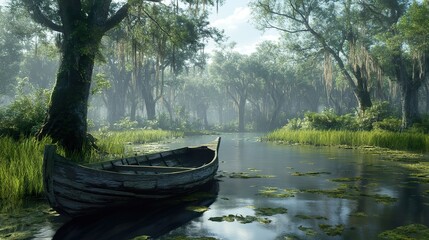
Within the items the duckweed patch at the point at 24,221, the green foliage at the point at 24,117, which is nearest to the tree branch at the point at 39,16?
the green foliage at the point at 24,117

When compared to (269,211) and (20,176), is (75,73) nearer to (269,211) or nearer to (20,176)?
(20,176)

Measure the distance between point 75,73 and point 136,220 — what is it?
949cm

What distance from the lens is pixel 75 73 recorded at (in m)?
14.5

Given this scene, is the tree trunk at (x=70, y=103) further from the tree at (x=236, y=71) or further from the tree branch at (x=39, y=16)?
the tree at (x=236, y=71)

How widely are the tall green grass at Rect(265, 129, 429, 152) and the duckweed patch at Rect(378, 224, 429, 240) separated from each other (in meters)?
15.1

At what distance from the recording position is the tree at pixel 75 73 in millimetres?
13812

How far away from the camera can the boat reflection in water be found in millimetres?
6211

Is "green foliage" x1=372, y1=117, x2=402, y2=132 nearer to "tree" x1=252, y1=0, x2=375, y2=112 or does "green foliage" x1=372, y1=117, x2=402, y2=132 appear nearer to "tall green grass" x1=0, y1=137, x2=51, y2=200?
"tree" x1=252, y1=0, x2=375, y2=112

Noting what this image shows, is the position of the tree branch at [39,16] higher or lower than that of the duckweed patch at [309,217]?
higher

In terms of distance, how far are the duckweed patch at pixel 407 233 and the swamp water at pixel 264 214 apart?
48 millimetres

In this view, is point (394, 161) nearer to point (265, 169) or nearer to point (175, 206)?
point (265, 169)

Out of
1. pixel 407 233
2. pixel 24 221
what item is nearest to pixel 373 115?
pixel 407 233

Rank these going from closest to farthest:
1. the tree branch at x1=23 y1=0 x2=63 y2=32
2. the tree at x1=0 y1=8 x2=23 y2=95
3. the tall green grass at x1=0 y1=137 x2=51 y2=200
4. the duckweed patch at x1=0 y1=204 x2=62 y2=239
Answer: the duckweed patch at x1=0 y1=204 x2=62 y2=239, the tall green grass at x1=0 y1=137 x2=51 y2=200, the tree branch at x1=23 y1=0 x2=63 y2=32, the tree at x1=0 y1=8 x2=23 y2=95

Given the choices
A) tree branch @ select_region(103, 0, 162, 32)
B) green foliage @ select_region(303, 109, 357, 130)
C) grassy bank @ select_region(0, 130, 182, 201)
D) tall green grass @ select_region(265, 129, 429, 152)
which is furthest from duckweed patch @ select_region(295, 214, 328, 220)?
green foliage @ select_region(303, 109, 357, 130)
